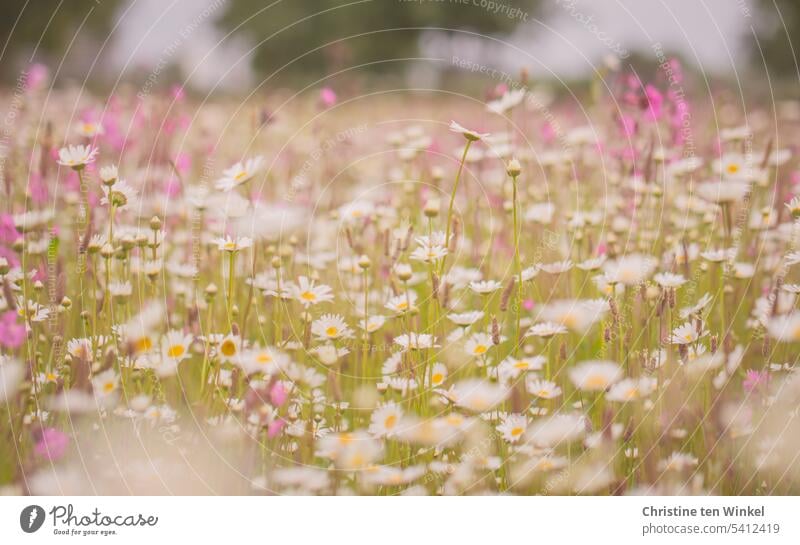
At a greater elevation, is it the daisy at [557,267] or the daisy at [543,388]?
the daisy at [557,267]

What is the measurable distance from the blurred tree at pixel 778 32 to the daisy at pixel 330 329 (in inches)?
54.1

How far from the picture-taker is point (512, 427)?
1.45 meters

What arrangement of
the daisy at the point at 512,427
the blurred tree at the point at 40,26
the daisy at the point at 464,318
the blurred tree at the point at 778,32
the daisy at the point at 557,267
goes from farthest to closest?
the blurred tree at the point at 778,32
the blurred tree at the point at 40,26
the daisy at the point at 557,267
the daisy at the point at 464,318
the daisy at the point at 512,427

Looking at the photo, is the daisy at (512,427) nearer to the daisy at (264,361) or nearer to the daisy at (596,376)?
the daisy at (596,376)

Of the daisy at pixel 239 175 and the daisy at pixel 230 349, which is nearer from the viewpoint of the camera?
the daisy at pixel 230 349

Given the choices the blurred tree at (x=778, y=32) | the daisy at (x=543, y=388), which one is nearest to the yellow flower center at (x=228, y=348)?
the daisy at (x=543, y=388)

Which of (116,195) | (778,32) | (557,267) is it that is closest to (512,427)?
(557,267)

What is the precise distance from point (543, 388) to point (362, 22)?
302 centimetres

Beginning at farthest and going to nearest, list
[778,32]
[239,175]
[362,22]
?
[362,22]
[778,32]
[239,175]

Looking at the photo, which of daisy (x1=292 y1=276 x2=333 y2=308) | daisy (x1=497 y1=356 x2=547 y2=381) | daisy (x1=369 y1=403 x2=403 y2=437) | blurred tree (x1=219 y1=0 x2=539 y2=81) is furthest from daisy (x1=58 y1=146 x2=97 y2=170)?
blurred tree (x1=219 y1=0 x2=539 y2=81)

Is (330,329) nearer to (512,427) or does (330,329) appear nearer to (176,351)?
(176,351)

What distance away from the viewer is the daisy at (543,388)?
59.2 inches

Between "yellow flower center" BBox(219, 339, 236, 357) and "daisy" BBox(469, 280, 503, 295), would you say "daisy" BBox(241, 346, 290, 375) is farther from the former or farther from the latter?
"daisy" BBox(469, 280, 503, 295)

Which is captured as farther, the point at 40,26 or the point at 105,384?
the point at 40,26
